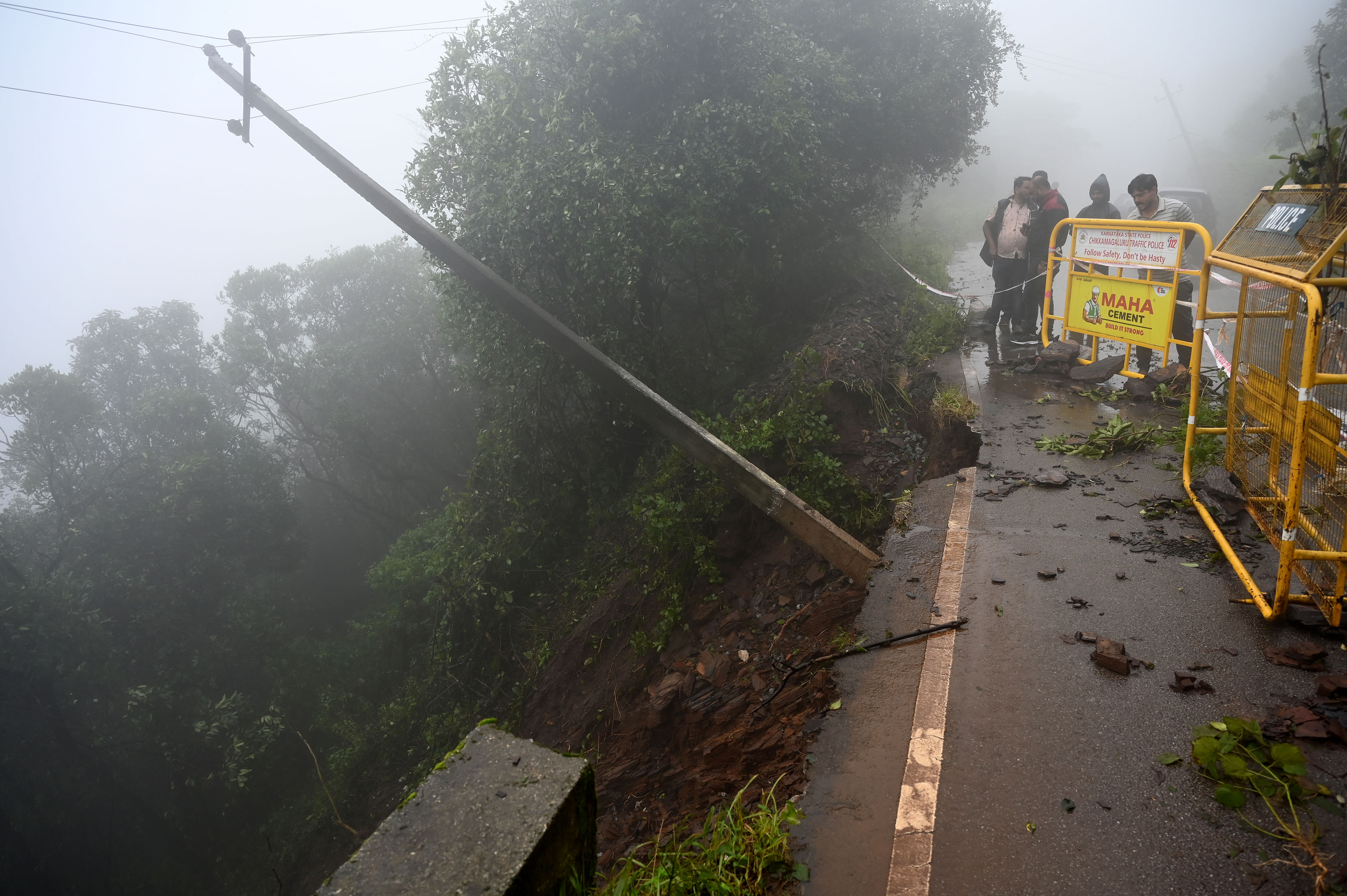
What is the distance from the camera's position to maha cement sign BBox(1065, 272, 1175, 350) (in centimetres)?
641

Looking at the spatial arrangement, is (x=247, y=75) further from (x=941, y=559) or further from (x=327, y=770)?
(x=327, y=770)

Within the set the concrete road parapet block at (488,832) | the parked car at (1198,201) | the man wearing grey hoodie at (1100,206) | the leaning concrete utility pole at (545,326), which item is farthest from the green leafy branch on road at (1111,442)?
the parked car at (1198,201)

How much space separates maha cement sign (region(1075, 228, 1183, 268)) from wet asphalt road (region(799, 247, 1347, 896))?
2607mm

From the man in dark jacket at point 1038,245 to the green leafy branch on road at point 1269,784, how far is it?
6.88 m

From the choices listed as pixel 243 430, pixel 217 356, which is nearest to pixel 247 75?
pixel 243 430

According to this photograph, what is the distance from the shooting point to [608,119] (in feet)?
30.5

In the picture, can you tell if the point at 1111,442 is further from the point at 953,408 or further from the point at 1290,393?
the point at 1290,393

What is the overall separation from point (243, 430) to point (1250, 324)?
2335 centimetres

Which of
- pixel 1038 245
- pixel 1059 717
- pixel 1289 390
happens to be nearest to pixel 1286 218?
pixel 1289 390

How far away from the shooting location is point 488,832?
1909 millimetres

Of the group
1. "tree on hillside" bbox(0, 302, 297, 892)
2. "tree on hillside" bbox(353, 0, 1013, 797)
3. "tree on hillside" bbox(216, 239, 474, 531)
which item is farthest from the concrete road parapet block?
"tree on hillside" bbox(216, 239, 474, 531)

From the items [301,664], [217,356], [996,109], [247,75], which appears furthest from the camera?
[996,109]

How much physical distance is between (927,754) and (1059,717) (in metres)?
0.63

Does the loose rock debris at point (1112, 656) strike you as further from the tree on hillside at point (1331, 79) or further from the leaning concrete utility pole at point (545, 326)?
the tree on hillside at point (1331, 79)
